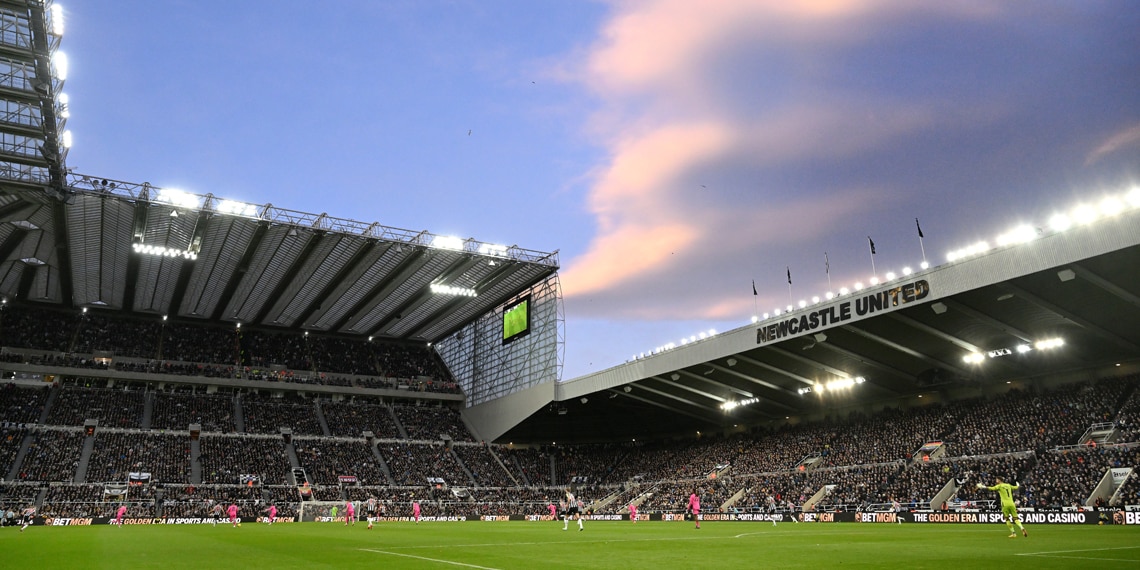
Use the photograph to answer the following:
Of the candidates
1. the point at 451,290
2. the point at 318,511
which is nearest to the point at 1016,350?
the point at 451,290

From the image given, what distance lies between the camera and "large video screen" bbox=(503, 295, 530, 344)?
6462 cm

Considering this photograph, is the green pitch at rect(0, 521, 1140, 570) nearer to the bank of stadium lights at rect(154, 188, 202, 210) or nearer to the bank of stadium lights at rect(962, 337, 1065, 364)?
the bank of stadium lights at rect(962, 337, 1065, 364)

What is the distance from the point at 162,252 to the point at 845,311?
44.3 m

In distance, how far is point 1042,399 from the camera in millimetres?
42344

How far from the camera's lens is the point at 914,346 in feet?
135

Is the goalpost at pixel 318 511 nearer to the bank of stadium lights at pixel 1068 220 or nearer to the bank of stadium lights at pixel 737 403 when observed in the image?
the bank of stadium lights at pixel 737 403

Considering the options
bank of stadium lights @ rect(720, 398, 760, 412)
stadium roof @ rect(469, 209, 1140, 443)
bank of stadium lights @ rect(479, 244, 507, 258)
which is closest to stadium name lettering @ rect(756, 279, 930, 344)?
stadium roof @ rect(469, 209, 1140, 443)

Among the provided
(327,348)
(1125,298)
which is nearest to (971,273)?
(1125,298)

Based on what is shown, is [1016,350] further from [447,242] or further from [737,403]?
[447,242]

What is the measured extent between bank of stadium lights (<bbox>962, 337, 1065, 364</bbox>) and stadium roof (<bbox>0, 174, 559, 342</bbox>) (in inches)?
1274

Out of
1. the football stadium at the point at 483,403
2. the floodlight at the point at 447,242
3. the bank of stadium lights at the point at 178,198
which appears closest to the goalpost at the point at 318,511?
the football stadium at the point at 483,403

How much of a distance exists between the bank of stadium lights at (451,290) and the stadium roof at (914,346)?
10.8 meters

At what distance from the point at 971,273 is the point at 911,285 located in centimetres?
285

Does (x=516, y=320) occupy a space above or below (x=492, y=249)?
below
